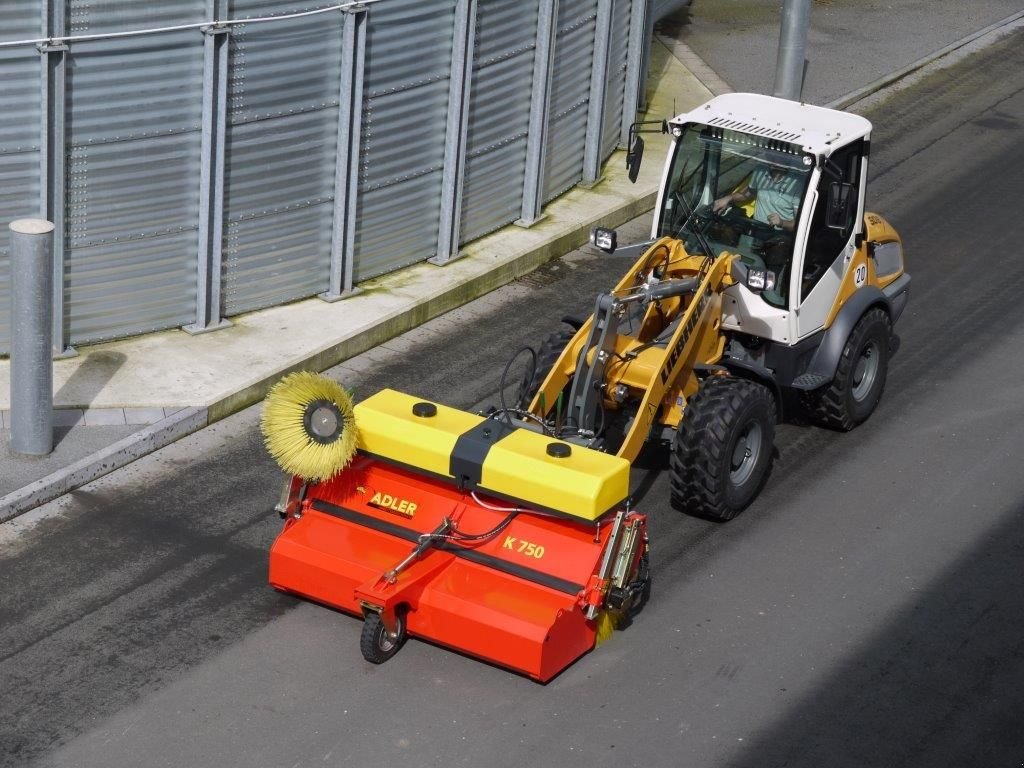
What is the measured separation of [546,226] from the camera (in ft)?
52.3

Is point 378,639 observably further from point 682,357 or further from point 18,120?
point 18,120

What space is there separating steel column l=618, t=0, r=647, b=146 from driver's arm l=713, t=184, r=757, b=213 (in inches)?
245

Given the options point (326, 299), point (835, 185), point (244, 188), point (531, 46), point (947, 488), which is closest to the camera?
point (835, 185)

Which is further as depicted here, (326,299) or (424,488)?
(326,299)

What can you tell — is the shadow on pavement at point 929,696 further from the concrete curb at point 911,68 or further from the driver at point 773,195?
the concrete curb at point 911,68

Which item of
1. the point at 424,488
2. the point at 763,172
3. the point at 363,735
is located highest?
the point at 763,172

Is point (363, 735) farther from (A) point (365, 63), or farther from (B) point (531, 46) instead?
(B) point (531, 46)

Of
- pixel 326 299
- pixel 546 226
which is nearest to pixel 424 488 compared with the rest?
pixel 326 299

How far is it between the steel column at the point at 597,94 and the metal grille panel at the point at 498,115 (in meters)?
1.39

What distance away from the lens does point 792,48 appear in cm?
1884

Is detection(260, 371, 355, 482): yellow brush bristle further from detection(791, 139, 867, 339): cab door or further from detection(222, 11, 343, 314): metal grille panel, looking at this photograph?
detection(222, 11, 343, 314): metal grille panel

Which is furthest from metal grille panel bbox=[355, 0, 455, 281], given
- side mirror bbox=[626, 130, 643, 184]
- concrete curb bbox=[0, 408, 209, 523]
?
concrete curb bbox=[0, 408, 209, 523]

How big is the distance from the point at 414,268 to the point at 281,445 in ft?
18.2

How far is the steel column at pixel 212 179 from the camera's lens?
12266mm
